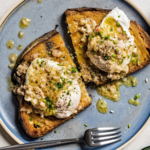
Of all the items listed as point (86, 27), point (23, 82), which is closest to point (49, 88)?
point (23, 82)

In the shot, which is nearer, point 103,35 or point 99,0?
point 103,35

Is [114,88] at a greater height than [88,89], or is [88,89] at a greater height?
[114,88]

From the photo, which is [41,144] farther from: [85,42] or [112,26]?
[112,26]

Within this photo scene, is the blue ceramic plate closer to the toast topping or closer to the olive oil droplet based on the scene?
the olive oil droplet

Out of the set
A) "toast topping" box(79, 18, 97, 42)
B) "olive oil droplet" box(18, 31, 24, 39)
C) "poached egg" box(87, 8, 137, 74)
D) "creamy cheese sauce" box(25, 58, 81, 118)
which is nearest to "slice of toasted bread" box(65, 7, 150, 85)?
"toast topping" box(79, 18, 97, 42)

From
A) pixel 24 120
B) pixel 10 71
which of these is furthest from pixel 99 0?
pixel 24 120

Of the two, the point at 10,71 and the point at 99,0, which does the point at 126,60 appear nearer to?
the point at 99,0
